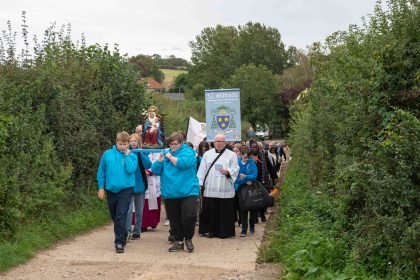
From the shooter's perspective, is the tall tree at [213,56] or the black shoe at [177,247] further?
the tall tree at [213,56]

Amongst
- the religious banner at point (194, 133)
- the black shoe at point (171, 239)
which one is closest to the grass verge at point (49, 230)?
the black shoe at point (171, 239)

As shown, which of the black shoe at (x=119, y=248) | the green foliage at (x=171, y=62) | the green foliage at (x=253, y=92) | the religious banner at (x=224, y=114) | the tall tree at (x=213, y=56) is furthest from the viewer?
the green foliage at (x=171, y=62)

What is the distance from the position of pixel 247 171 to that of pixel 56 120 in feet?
12.8

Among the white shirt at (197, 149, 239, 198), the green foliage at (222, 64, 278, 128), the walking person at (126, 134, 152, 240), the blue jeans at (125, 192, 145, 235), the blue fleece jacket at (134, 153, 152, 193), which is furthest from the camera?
the green foliage at (222, 64, 278, 128)

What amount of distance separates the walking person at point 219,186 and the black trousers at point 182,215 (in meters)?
1.57

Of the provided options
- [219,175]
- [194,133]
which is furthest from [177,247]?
[194,133]

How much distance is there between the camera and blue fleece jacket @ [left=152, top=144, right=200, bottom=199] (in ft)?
32.3

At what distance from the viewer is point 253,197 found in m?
11.7

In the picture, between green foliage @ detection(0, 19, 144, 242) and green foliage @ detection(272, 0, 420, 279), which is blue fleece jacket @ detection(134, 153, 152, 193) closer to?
green foliage @ detection(0, 19, 144, 242)

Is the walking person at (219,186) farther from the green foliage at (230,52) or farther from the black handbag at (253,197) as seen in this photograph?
the green foliage at (230,52)

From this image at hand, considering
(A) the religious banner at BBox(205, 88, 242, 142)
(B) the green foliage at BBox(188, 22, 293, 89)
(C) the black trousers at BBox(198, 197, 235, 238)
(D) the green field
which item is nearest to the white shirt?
(C) the black trousers at BBox(198, 197, 235, 238)

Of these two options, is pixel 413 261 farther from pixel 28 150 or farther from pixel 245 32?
pixel 245 32

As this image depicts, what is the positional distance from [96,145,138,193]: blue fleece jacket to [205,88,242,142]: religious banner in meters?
5.65

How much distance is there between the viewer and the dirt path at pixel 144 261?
825 centimetres
